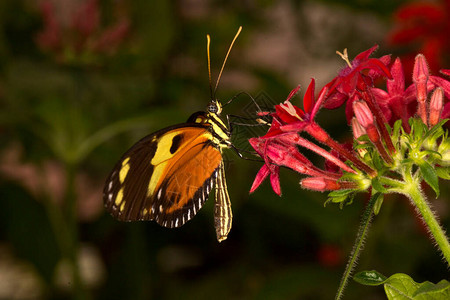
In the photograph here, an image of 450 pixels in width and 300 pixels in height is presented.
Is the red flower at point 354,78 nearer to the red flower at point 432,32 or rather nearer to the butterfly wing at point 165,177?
the butterfly wing at point 165,177

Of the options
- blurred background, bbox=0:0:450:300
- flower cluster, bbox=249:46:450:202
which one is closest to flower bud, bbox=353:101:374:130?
flower cluster, bbox=249:46:450:202

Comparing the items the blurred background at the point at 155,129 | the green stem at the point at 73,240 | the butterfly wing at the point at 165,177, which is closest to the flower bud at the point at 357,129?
the butterfly wing at the point at 165,177

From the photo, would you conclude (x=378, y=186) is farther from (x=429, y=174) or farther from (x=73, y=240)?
(x=73, y=240)

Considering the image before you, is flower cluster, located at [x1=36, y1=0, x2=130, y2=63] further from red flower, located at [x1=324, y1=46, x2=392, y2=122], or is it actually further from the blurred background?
red flower, located at [x1=324, y1=46, x2=392, y2=122]

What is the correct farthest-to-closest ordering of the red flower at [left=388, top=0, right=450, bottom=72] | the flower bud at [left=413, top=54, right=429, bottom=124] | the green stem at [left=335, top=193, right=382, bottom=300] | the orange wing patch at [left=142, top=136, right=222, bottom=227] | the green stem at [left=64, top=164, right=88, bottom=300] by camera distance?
the green stem at [left=64, top=164, right=88, bottom=300], the red flower at [left=388, top=0, right=450, bottom=72], the orange wing patch at [left=142, top=136, right=222, bottom=227], the flower bud at [left=413, top=54, right=429, bottom=124], the green stem at [left=335, top=193, right=382, bottom=300]

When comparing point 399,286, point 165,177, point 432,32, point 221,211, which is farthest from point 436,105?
point 432,32

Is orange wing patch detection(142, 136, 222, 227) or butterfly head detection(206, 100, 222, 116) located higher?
butterfly head detection(206, 100, 222, 116)
